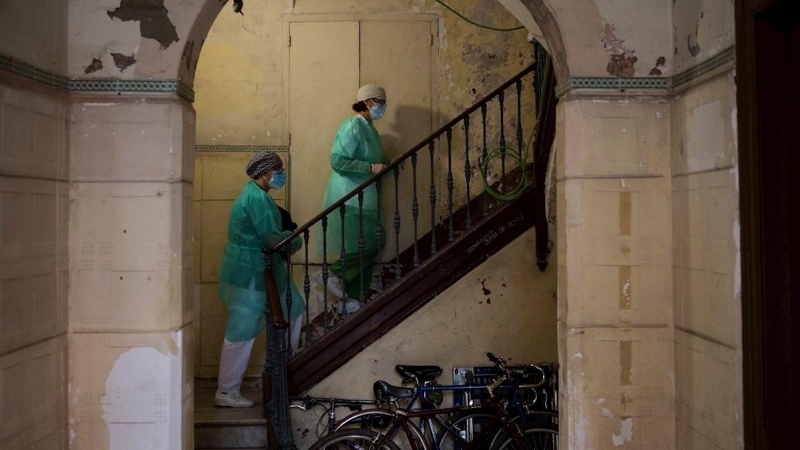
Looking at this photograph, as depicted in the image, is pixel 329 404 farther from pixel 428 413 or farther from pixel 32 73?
pixel 32 73

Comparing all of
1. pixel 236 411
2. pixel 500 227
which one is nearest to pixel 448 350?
pixel 500 227

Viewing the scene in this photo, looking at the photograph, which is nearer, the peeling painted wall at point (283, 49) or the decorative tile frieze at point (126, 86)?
the decorative tile frieze at point (126, 86)

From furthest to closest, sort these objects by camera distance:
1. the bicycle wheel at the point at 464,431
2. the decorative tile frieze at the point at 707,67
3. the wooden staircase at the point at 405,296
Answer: the wooden staircase at the point at 405,296 → the bicycle wheel at the point at 464,431 → the decorative tile frieze at the point at 707,67

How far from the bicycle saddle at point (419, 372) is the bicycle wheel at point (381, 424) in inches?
9.8

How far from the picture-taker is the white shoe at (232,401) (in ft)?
16.3

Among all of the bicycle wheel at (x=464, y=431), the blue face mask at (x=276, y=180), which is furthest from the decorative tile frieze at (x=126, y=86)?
the bicycle wheel at (x=464, y=431)

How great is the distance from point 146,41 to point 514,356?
9.67ft

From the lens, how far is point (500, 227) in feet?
16.3

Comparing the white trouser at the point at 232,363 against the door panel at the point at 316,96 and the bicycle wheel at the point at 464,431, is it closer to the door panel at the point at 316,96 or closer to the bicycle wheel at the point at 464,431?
the bicycle wheel at the point at 464,431

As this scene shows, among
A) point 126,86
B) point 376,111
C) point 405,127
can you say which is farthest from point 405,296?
point 126,86

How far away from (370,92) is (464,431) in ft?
7.85

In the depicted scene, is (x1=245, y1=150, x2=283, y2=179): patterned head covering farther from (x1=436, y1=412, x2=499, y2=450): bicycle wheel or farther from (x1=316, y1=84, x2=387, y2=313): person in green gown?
(x1=436, y1=412, x2=499, y2=450): bicycle wheel

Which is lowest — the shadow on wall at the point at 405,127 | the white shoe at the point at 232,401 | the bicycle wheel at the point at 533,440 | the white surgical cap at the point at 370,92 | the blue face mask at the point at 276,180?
the bicycle wheel at the point at 533,440

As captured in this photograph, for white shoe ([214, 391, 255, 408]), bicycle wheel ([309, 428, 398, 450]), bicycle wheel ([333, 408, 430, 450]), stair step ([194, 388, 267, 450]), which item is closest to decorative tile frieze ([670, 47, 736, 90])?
bicycle wheel ([333, 408, 430, 450])
